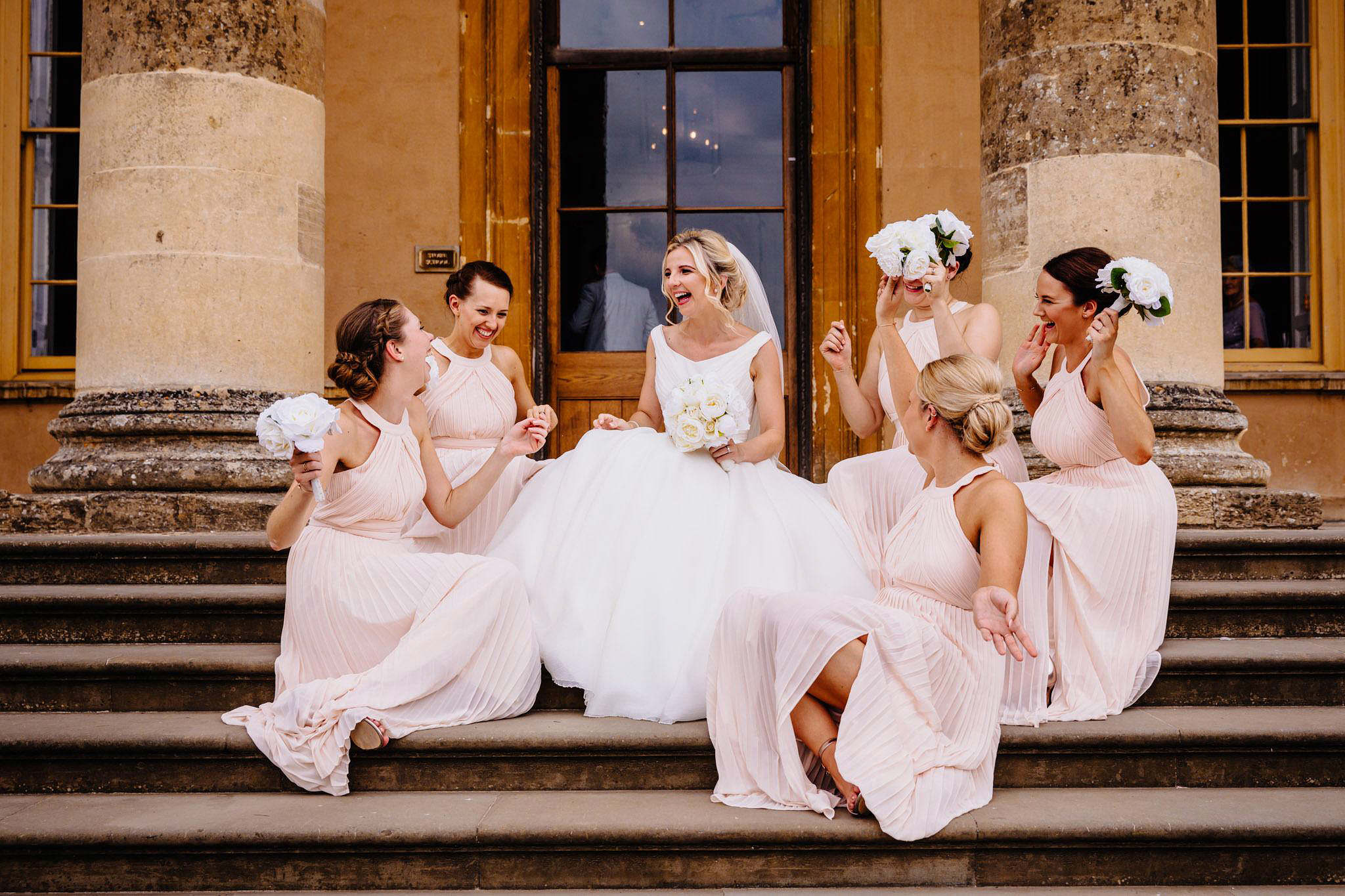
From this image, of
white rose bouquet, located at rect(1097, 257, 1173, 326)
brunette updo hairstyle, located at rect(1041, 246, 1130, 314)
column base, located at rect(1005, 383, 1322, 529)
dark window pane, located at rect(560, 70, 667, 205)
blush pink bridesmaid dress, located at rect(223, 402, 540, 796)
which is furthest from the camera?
dark window pane, located at rect(560, 70, 667, 205)

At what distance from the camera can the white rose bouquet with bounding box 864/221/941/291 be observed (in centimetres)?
411

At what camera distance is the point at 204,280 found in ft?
18.2

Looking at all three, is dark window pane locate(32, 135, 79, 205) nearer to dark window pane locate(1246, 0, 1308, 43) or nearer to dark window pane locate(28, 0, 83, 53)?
dark window pane locate(28, 0, 83, 53)

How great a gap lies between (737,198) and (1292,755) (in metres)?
5.13

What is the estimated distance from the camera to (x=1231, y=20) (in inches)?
310

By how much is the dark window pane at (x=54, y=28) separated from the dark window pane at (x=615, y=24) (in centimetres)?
335

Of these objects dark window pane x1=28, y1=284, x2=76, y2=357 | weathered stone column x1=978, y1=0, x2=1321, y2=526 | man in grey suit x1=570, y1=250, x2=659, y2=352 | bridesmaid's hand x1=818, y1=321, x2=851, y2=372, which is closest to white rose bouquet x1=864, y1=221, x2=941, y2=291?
bridesmaid's hand x1=818, y1=321, x2=851, y2=372

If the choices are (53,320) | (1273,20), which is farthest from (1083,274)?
(53,320)

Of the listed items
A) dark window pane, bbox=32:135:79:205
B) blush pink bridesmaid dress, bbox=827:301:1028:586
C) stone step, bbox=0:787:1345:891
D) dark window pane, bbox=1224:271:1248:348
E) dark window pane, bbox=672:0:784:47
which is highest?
dark window pane, bbox=672:0:784:47

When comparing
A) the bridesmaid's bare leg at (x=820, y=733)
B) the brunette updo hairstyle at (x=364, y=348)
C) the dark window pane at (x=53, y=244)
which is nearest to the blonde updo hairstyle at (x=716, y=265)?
the brunette updo hairstyle at (x=364, y=348)

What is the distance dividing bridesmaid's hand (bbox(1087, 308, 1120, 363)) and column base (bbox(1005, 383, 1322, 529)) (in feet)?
5.16

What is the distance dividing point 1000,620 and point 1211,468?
286 centimetres

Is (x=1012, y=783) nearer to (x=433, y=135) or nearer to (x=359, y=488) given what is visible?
(x=359, y=488)

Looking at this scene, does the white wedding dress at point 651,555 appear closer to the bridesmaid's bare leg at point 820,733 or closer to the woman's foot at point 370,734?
the bridesmaid's bare leg at point 820,733
